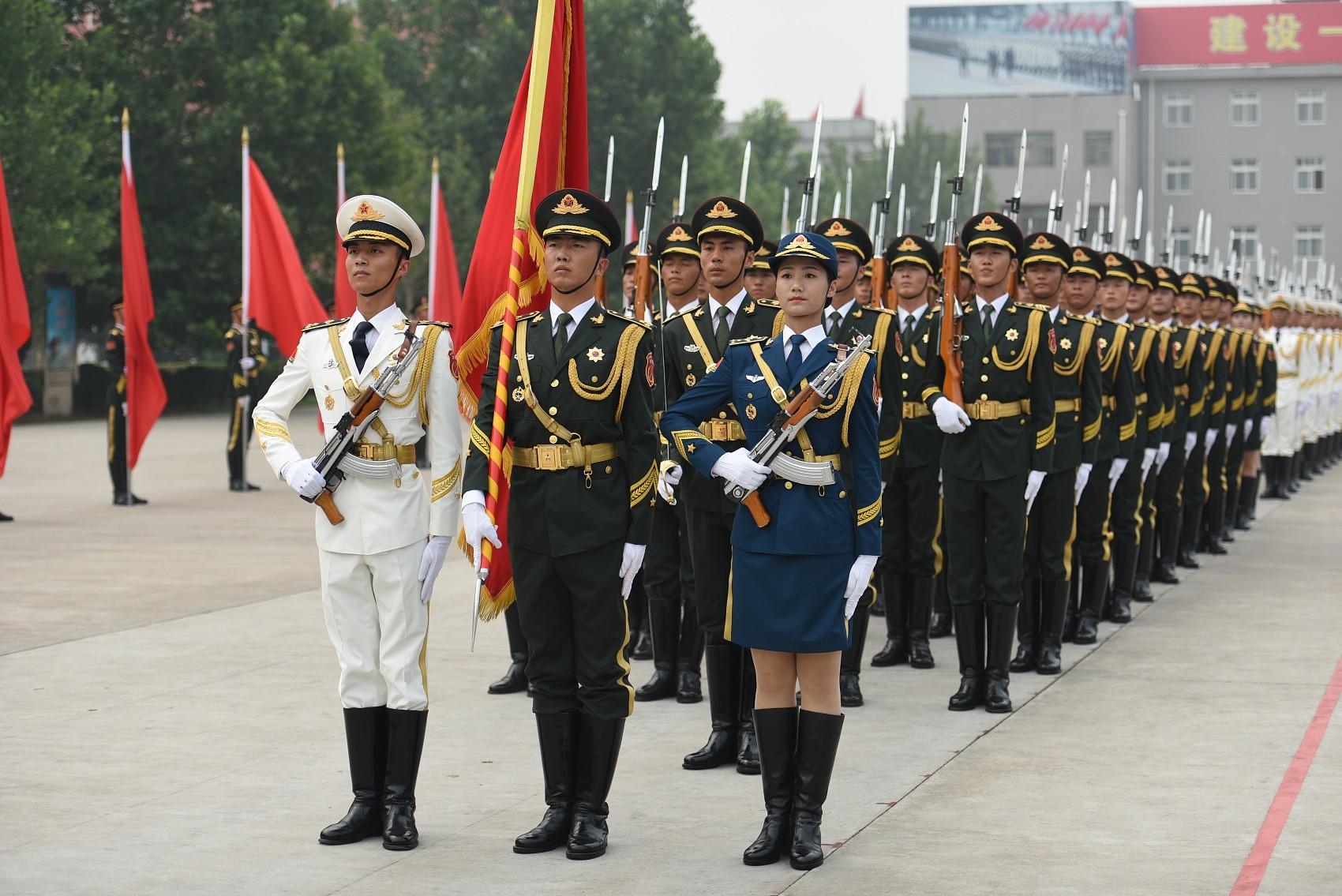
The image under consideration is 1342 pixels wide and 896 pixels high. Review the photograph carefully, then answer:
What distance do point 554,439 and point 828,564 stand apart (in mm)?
924

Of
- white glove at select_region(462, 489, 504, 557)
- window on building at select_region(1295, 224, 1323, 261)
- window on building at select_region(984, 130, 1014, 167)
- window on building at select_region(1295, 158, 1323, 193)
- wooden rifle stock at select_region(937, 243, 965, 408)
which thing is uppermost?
window on building at select_region(984, 130, 1014, 167)

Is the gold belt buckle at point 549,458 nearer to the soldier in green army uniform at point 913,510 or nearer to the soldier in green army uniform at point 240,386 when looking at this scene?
the soldier in green army uniform at point 913,510

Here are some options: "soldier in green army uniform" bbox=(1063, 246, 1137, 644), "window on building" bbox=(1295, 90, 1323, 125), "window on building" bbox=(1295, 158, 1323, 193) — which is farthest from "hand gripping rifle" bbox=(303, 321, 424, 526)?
"window on building" bbox=(1295, 90, 1323, 125)

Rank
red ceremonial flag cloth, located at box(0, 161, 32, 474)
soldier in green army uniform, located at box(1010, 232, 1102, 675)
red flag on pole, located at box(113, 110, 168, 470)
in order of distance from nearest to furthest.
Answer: soldier in green army uniform, located at box(1010, 232, 1102, 675)
red ceremonial flag cloth, located at box(0, 161, 32, 474)
red flag on pole, located at box(113, 110, 168, 470)

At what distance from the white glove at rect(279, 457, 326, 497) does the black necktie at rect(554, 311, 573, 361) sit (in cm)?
83

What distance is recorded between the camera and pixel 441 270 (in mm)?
17359

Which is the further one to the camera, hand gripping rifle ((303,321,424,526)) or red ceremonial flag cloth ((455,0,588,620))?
red ceremonial flag cloth ((455,0,588,620))

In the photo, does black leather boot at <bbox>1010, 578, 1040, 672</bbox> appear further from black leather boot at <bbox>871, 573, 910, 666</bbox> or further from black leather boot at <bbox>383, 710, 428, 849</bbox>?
black leather boot at <bbox>383, 710, 428, 849</bbox>

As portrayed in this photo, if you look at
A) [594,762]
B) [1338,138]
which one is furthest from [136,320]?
[1338,138]

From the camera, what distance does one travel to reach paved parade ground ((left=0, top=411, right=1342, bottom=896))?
16.6 feet

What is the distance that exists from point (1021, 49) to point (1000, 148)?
5.59m

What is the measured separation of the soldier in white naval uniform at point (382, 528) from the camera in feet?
17.5

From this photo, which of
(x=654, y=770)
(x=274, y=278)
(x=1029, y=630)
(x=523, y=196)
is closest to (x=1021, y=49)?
(x=274, y=278)

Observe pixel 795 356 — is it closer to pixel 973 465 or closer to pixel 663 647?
pixel 973 465
